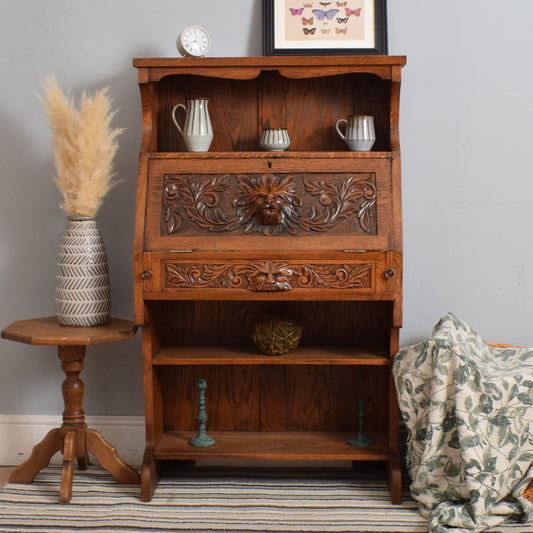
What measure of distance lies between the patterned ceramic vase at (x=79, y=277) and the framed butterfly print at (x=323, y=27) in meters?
1.04

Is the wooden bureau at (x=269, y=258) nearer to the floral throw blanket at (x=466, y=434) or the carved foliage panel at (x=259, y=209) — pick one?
the carved foliage panel at (x=259, y=209)

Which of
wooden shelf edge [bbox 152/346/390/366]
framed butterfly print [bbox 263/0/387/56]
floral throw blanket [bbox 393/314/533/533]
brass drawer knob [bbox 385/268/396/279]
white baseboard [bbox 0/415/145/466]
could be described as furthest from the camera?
white baseboard [bbox 0/415/145/466]

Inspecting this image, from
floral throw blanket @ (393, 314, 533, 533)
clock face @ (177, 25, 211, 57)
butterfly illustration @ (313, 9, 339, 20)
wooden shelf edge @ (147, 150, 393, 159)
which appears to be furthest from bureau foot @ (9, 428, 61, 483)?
butterfly illustration @ (313, 9, 339, 20)

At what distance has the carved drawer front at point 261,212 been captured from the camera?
235 cm

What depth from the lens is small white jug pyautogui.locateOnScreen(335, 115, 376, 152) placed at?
2449 millimetres

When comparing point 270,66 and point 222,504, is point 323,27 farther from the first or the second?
point 222,504

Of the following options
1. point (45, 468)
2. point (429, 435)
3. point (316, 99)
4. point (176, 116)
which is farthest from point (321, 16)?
point (45, 468)

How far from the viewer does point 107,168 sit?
2.50 metres

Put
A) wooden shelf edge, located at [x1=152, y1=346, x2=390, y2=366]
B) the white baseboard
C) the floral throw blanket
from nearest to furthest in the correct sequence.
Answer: the floral throw blanket
wooden shelf edge, located at [x1=152, y1=346, x2=390, y2=366]
the white baseboard

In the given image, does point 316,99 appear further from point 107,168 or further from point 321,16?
point 107,168

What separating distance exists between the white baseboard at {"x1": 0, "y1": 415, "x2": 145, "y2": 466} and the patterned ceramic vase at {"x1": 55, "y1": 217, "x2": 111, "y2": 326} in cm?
58

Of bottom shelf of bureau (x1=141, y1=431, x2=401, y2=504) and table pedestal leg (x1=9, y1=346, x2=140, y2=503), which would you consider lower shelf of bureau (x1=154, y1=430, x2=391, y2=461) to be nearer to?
bottom shelf of bureau (x1=141, y1=431, x2=401, y2=504)

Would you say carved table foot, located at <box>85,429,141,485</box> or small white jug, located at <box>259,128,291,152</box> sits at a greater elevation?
small white jug, located at <box>259,128,291,152</box>

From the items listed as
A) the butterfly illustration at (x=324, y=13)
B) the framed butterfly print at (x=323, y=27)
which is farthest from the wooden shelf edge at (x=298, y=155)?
the butterfly illustration at (x=324, y=13)
